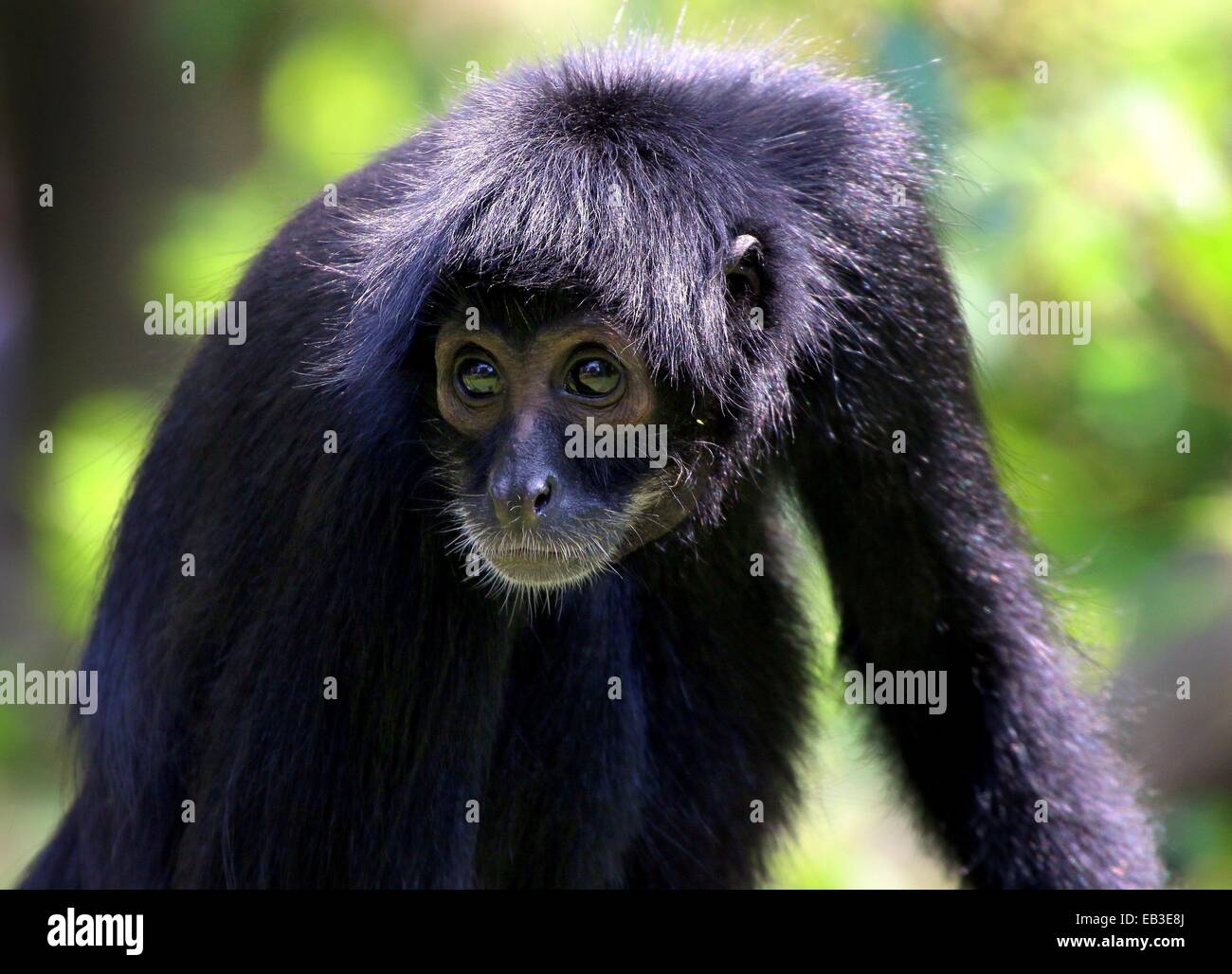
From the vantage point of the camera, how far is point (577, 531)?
5.78m

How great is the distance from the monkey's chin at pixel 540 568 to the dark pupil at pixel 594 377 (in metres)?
0.69

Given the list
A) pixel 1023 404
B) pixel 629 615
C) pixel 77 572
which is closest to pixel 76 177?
pixel 77 572

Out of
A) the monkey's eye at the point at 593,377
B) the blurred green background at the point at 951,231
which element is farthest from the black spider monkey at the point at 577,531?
the blurred green background at the point at 951,231

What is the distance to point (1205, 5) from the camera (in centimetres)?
1121

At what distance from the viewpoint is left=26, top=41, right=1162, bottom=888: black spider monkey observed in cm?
566

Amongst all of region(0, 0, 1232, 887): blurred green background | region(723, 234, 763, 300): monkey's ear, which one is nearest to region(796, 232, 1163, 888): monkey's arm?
region(0, 0, 1232, 887): blurred green background

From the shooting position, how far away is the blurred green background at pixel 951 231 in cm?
920

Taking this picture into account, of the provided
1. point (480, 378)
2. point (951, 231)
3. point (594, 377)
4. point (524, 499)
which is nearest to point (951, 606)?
point (951, 231)

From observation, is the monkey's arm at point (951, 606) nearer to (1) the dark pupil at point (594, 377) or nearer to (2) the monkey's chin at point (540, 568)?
(1) the dark pupil at point (594, 377)

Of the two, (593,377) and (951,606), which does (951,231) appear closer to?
(951,606)

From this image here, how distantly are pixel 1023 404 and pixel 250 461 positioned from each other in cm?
741

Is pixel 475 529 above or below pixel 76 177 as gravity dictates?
below

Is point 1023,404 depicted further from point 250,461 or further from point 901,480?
point 250,461

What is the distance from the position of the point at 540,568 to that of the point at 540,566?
11mm
